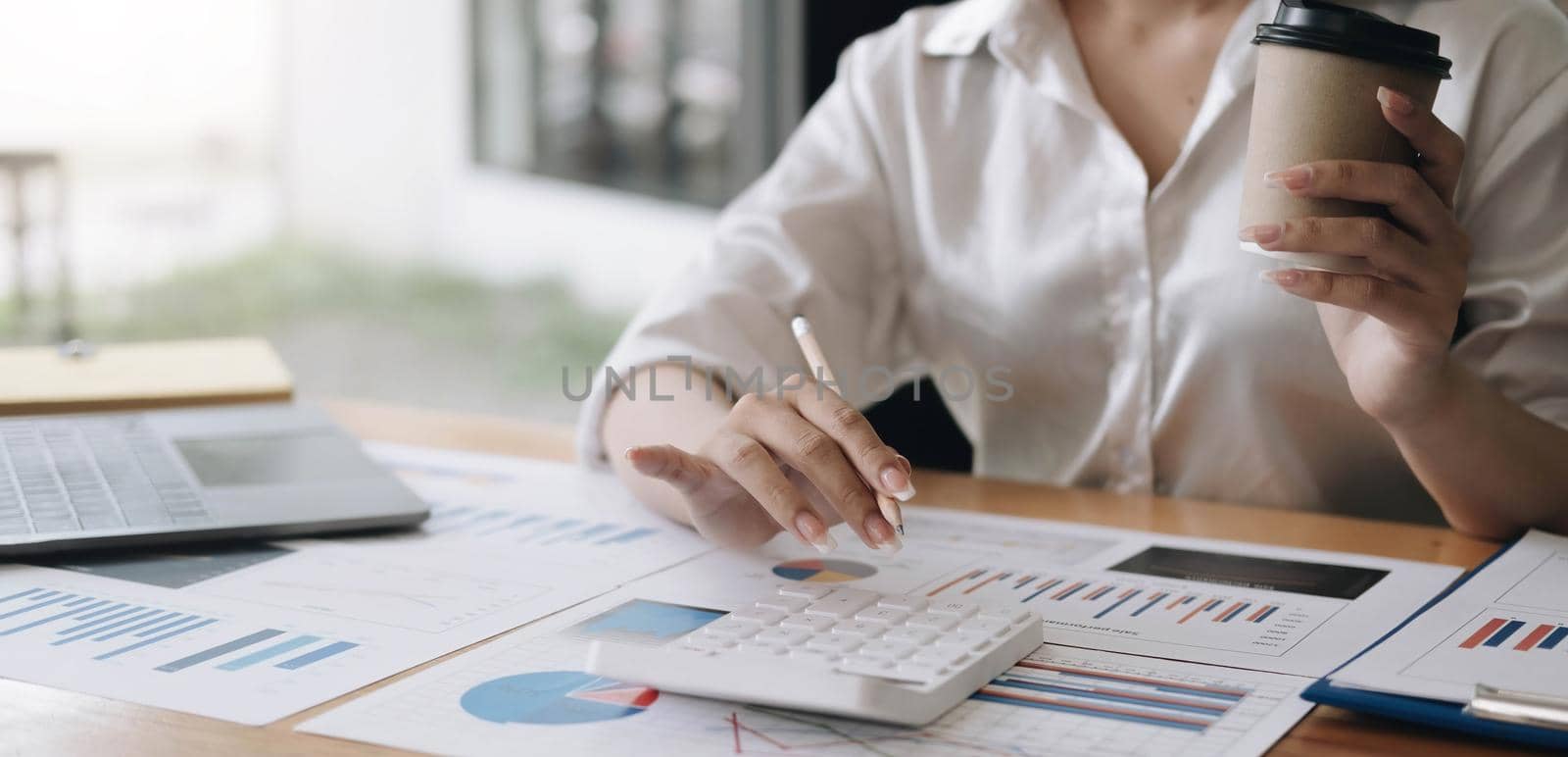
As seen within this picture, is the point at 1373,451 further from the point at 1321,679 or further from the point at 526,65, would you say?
the point at 526,65

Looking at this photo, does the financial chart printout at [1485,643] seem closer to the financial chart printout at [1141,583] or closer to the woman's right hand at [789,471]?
the financial chart printout at [1141,583]

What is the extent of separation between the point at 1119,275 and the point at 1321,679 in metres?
0.65

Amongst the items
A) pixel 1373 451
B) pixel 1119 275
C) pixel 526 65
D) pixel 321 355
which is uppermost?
pixel 526 65

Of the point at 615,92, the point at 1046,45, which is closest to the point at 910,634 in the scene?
the point at 1046,45

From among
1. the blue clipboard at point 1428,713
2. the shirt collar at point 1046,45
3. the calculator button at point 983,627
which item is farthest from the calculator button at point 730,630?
the shirt collar at point 1046,45

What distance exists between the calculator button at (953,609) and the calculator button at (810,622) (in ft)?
0.19

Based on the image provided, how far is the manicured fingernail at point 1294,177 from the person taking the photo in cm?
76

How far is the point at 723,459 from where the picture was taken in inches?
34.0

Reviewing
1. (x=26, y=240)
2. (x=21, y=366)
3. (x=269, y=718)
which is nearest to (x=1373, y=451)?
(x=269, y=718)

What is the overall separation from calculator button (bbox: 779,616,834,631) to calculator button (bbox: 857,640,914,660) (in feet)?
0.11

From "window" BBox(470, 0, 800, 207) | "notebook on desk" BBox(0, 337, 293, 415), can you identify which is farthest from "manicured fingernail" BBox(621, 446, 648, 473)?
"window" BBox(470, 0, 800, 207)

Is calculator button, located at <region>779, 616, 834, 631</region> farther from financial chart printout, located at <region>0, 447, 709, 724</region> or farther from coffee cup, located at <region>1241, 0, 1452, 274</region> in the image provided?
coffee cup, located at <region>1241, 0, 1452, 274</region>

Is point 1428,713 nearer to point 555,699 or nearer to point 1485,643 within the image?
point 1485,643

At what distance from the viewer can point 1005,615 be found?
2.37ft
